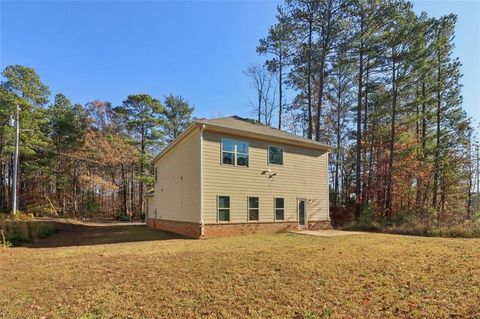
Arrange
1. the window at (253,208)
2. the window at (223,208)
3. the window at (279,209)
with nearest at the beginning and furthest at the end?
the window at (223,208) < the window at (253,208) < the window at (279,209)

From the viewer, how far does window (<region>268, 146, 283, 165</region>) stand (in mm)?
14617

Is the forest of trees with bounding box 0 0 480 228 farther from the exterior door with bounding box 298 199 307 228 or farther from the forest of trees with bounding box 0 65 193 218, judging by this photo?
the exterior door with bounding box 298 199 307 228

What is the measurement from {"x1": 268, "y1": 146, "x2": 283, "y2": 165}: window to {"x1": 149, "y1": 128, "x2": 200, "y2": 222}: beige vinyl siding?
388 centimetres

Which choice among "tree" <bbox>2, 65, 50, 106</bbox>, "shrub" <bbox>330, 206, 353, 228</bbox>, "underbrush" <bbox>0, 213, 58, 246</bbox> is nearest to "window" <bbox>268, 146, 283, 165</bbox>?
"shrub" <bbox>330, 206, 353, 228</bbox>

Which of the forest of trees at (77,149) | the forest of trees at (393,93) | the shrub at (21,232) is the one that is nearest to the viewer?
the shrub at (21,232)

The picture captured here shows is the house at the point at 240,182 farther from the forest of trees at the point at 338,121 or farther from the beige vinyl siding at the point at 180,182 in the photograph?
the forest of trees at the point at 338,121

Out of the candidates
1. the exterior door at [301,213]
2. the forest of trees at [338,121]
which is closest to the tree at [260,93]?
the forest of trees at [338,121]

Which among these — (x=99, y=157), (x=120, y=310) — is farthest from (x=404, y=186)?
(x=99, y=157)

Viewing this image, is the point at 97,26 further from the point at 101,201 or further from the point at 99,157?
the point at 101,201

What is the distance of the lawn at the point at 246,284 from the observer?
4.12 metres

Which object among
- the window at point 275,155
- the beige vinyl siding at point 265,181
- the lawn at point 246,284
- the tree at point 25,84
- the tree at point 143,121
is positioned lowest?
the lawn at point 246,284

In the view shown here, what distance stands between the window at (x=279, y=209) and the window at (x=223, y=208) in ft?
9.28

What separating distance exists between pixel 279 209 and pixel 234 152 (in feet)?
12.4

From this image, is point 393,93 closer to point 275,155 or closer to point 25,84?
point 275,155
